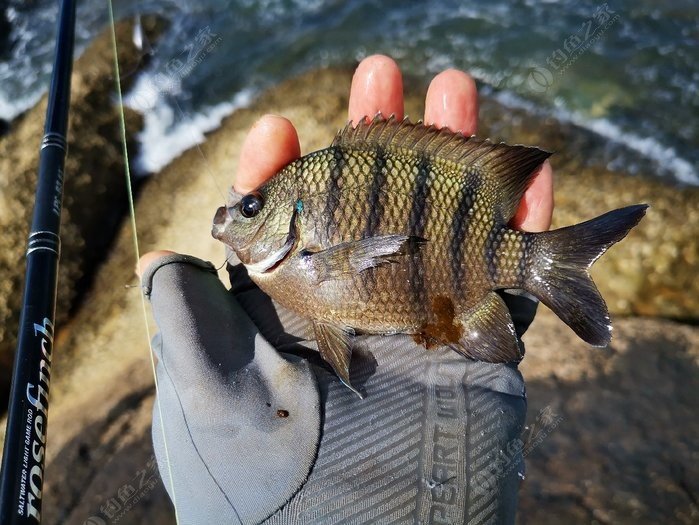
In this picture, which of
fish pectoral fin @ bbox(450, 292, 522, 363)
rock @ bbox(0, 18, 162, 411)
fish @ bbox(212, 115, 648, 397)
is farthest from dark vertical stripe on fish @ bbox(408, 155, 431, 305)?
rock @ bbox(0, 18, 162, 411)

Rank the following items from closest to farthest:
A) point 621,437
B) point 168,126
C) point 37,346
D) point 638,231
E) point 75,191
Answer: point 37,346, point 621,437, point 638,231, point 75,191, point 168,126

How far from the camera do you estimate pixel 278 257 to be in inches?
95.0

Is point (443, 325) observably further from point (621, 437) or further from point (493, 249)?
point (621, 437)

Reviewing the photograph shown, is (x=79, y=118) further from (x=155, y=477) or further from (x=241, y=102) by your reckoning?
(x=155, y=477)

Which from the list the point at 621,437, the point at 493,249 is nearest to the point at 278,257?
the point at 493,249

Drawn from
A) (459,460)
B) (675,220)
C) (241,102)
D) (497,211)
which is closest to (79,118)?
(241,102)

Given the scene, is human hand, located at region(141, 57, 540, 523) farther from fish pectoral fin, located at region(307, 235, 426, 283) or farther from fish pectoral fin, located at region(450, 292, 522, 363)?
fish pectoral fin, located at region(307, 235, 426, 283)

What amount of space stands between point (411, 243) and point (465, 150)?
56cm

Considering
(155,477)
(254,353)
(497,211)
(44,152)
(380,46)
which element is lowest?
(155,477)

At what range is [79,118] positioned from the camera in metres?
5.16

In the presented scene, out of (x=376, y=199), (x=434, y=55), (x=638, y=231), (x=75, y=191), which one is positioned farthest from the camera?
(x=434, y=55)

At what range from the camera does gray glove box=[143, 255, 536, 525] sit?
2.12m

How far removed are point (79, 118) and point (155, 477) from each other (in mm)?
3600

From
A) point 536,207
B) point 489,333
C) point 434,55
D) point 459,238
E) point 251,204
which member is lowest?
point 434,55
